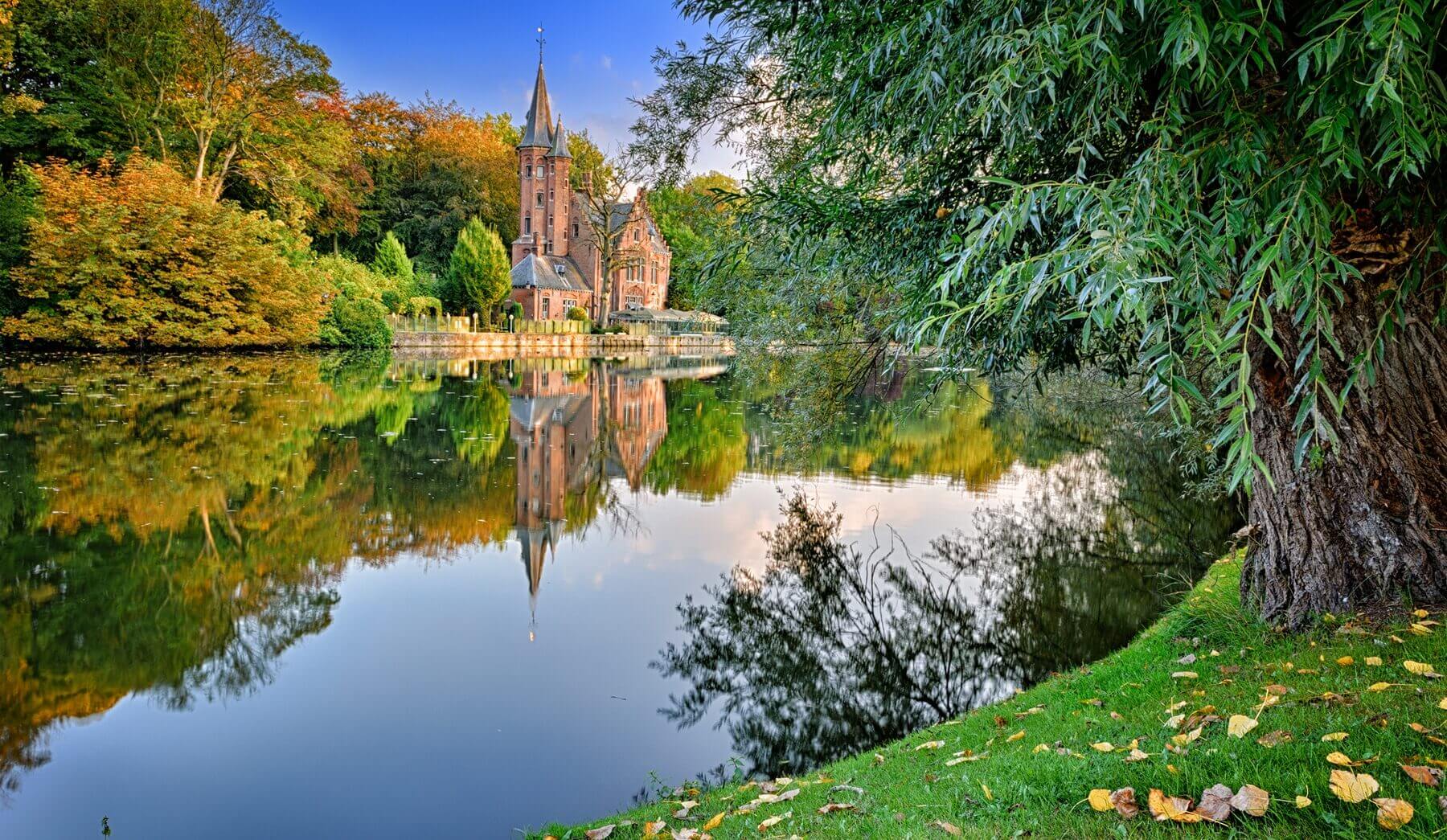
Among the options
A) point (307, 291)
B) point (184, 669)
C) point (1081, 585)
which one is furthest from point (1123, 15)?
point (307, 291)

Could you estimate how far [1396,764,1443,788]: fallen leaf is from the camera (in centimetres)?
258

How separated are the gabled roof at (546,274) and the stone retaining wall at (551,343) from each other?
15.6 feet

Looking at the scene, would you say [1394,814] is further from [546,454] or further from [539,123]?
[539,123]

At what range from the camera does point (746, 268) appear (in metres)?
10.9

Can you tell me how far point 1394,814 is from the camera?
2418 mm

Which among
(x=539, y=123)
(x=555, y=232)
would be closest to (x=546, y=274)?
(x=555, y=232)

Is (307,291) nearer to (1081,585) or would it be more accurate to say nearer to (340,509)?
(340,509)

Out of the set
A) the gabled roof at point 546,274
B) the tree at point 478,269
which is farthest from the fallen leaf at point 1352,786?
the gabled roof at point 546,274

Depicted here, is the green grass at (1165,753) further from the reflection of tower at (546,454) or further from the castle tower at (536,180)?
the castle tower at (536,180)

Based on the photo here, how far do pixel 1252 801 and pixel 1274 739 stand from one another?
26.6 inches

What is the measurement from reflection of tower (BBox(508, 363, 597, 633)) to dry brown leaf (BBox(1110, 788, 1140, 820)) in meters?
7.01

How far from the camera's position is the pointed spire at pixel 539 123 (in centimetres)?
5988

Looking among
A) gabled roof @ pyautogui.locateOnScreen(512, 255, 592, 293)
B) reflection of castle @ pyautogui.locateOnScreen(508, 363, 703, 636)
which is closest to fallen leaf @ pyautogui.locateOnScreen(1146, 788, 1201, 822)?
reflection of castle @ pyautogui.locateOnScreen(508, 363, 703, 636)

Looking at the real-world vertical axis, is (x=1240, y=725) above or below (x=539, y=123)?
below
